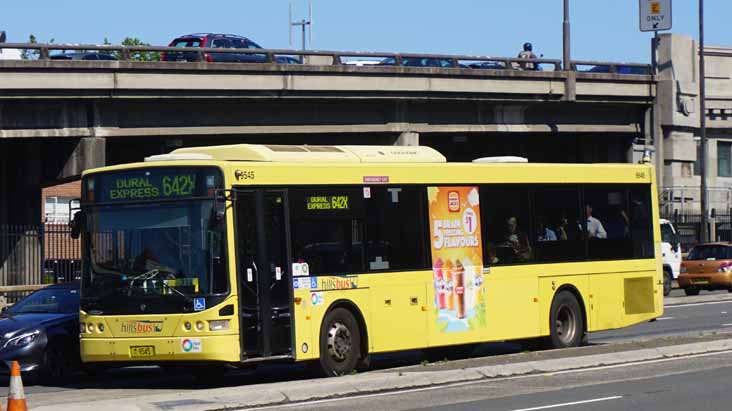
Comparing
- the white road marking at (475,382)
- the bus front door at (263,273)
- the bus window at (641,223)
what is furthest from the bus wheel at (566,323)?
the bus front door at (263,273)

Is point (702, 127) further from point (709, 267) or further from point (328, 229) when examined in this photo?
point (328, 229)

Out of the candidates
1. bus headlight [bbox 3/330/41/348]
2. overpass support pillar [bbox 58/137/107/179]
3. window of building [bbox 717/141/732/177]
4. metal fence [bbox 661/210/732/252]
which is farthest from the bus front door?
window of building [bbox 717/141/732/177]

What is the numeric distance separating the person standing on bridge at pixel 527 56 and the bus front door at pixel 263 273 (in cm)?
3039

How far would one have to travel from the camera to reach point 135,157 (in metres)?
46.8

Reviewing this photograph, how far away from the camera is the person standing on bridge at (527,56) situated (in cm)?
4701

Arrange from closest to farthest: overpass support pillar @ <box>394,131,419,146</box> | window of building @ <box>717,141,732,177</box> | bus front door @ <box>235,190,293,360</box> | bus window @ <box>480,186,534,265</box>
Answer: bus front door @ <box>235,190,293,360</box>
bus window @ <box>480,186,534,265</box>
overpass support pillar @ <box>394,131,419,146</box>
window of building @ <box>717,141,732,177</box>

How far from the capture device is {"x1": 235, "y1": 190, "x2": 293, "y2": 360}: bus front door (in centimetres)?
1653

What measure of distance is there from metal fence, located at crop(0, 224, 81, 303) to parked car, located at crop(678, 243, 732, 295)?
18.0 metres

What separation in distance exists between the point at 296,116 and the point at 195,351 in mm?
25765

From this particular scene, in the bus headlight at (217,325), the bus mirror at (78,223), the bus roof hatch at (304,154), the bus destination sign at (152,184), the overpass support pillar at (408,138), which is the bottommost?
the bus headlight at (217,325)

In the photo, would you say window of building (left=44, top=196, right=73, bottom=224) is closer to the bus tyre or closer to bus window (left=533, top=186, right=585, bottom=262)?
the bus tyre

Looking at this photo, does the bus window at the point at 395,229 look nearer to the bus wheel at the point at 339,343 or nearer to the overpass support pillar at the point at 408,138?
the bus wheel at the point at 339,343

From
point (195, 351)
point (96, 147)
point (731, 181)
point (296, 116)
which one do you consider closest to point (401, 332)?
point (195, 351)

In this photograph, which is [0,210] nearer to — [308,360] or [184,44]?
[184,44]
